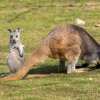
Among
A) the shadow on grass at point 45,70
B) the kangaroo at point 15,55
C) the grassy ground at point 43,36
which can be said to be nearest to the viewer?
the grassy ground at point 43,36

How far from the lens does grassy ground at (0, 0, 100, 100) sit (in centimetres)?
759

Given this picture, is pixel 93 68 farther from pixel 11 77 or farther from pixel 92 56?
pixel 11 77

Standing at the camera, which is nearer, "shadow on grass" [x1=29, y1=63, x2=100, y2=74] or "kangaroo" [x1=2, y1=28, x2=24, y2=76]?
"kangaroo" [x1=2, y1=28, x2=24, y2=76]

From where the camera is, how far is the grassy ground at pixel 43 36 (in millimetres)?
7587

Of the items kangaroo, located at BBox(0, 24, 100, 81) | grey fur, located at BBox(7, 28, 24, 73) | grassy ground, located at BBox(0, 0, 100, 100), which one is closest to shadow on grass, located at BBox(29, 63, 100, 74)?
grassy ground, located at BBox(0, 0, 100, 100)

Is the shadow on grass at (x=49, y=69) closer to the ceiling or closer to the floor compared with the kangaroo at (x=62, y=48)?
closer to the floor

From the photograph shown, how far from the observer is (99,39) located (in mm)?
14125

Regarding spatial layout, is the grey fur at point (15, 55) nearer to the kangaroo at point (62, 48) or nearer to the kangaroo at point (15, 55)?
the kangaroo at point (15, 55)

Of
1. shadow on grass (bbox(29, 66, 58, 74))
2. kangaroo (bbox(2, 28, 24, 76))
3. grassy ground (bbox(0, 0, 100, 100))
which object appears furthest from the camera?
shadow on grass (bbox(29, 66, 58, 74))

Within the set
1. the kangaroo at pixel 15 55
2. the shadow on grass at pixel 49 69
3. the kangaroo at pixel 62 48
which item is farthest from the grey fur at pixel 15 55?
the shadow on grass at pixel 49 69

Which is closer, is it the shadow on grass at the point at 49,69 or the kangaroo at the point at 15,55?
the kangaroo at the point at 15,55

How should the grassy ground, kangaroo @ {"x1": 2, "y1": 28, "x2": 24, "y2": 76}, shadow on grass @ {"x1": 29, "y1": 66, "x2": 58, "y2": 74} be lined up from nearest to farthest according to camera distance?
1. the grassy ground
2. kangaroo @ {"x1": 2, "y1": 28, "x2": 24, "y2": 76}
3. shadow on grass @ {"x1": 29, "y1": 66, "x2": 58, "y2": 74}

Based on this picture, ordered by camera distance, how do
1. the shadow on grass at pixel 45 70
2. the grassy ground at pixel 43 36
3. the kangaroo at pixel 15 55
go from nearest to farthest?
the grassy ground at pixel 43 36, the kangaroo at pixel 15 55, the shadow on grass at pixel 45 70

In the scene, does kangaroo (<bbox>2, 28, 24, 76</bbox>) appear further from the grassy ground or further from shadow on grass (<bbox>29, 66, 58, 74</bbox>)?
shadow on grass (<bbox>29, 66, 58, 74</bbox>)
